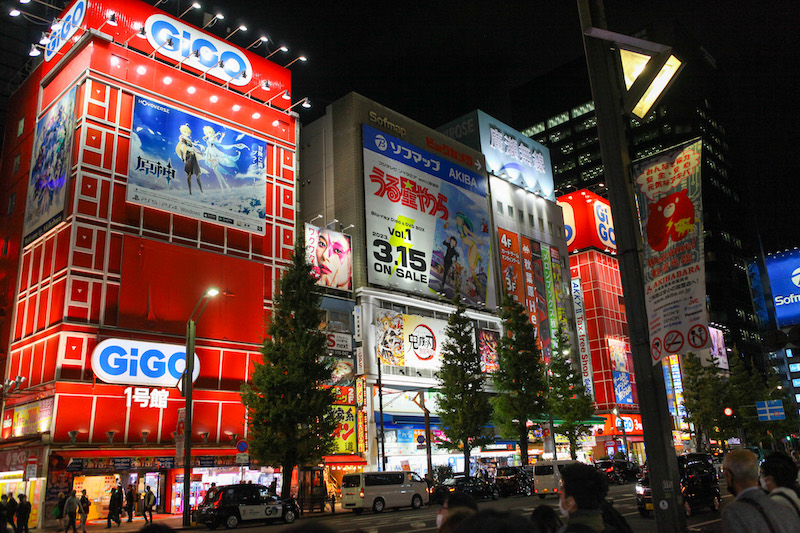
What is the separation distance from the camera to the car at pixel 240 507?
23.0m

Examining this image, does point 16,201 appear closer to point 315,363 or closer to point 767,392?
point 315,363

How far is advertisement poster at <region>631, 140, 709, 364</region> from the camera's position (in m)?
5.70

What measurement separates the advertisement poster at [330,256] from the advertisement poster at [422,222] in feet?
7.01

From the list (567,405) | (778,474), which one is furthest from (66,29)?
(567,405)

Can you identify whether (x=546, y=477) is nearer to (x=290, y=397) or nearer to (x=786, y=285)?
(x=290, y=397)

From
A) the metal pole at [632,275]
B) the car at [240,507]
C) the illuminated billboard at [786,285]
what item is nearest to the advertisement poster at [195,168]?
the car at [240,507]

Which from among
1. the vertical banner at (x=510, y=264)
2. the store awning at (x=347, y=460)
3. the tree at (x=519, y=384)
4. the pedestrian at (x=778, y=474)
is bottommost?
the store awning at (x=347, y=460)

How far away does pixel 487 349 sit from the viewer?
162 ft

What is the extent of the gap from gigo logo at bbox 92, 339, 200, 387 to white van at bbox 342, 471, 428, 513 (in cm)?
992

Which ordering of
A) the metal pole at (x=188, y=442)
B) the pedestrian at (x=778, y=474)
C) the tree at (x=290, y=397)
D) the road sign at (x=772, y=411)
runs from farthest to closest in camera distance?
the road sign at (x=772, y=411)
the tree at (x=290, y=397)
the metal pole at (x=188, y=442)
the pedestrian at (x=778, y=474)

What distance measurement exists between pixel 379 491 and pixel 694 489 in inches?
529

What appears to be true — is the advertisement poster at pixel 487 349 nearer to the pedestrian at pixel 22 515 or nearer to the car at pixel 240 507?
the car at pixel 240 507

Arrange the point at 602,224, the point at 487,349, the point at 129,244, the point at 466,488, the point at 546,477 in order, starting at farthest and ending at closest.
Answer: the point at 602,224 → the point at 487,349 → the point at 546,477 → the point at 129,244 → the point at 466,488

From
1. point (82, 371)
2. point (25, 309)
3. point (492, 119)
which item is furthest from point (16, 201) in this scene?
point (492, 119)
